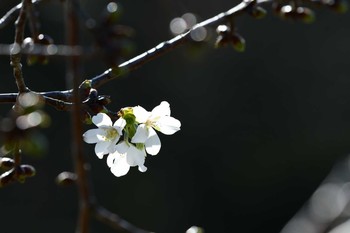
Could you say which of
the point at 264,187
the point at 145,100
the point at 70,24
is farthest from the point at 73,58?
the point at 264,187

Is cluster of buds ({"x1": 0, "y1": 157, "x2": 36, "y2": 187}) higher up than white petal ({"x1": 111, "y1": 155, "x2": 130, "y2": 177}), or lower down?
lower down

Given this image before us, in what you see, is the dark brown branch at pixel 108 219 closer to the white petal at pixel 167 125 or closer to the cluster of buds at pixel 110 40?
the cluster of buds at pixel 110 40

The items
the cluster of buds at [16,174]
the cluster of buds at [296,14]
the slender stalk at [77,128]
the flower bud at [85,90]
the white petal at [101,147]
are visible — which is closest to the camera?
the slender stalk at [77,128]

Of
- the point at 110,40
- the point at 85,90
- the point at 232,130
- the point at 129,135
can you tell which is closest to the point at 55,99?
the point at 85,90

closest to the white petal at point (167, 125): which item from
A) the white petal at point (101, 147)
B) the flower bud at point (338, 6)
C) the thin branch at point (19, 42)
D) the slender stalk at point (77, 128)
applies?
the white petal at point (101, 147)

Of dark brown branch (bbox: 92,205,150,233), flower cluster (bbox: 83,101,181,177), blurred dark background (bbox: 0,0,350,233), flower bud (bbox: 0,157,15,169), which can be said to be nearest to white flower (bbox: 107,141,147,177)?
flower cluster (bbox: 83,101,181,177)

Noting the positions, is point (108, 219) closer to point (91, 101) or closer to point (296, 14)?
point (91, 101)

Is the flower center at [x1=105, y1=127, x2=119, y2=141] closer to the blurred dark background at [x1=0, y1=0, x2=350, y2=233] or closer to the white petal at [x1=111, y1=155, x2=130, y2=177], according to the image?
the white petal at [x1=111, y1=155, x2=130, y2=177]
